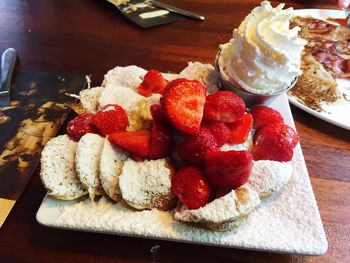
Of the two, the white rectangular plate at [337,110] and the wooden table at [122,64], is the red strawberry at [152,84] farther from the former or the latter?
the white rectangular plate at [337,110]

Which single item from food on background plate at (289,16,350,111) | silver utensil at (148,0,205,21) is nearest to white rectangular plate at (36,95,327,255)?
food on background plate at (289,16,350,111)

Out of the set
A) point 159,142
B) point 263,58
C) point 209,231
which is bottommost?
point 209,231

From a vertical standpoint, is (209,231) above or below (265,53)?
below

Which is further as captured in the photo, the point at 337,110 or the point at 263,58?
the point at 337,110

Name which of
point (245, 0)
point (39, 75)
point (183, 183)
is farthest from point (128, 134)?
point (245, 0)

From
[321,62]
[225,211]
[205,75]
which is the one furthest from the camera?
[321,62]

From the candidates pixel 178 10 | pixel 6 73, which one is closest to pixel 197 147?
pixel 6 73

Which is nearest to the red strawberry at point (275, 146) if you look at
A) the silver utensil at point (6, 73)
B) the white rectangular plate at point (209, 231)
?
the white rectangular plate at point (209, 231)

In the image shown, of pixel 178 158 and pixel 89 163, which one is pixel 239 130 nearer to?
pixel 178 158
